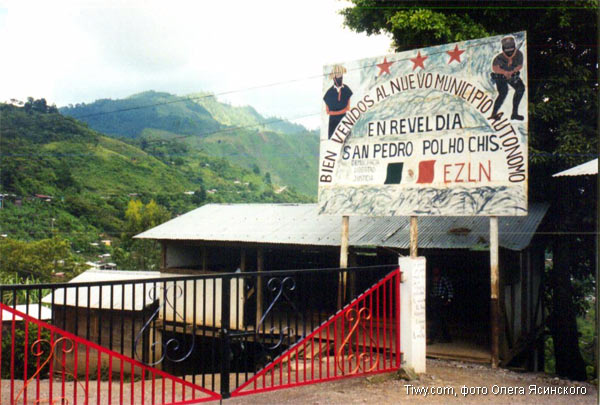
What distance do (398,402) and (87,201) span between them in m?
54.1

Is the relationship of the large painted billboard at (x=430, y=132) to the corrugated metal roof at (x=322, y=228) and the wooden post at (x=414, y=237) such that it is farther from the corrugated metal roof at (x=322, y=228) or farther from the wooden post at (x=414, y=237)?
the corrugated metal roof at (x=322, y=228)

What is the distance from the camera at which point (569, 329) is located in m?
14.4

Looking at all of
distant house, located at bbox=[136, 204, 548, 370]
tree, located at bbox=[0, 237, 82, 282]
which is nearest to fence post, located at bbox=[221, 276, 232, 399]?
distant house, located at bbox=[136, 204, 548, 370]

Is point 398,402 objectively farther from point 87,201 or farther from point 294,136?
point 294,136

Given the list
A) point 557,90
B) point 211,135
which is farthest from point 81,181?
point 211,135

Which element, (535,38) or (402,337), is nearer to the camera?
(402,337)

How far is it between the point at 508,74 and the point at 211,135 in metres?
114

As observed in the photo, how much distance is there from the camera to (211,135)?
120 m

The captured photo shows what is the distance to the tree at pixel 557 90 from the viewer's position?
13258mm

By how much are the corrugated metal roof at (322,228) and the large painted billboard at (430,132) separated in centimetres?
176

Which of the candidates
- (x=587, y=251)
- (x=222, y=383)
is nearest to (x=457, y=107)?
(x=222, y=383)

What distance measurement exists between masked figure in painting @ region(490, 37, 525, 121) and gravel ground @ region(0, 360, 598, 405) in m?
4.26

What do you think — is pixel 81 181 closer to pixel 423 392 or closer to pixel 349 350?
pixel 349 350

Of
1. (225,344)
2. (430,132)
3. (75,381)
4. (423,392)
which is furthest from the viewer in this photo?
(430,132)
